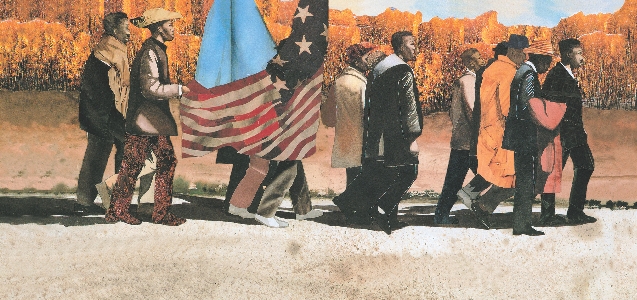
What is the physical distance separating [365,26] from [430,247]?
7.89 feet

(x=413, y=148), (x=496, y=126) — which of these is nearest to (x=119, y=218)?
(x=413, y=148)

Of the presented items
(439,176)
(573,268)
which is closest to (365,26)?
(439,176)

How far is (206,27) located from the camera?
30.2 ft

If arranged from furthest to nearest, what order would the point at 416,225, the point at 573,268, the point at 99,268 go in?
the point at 416,225, the point at 573,268, the point at 99,268

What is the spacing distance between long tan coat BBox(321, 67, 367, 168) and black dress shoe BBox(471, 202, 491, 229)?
3.90ft

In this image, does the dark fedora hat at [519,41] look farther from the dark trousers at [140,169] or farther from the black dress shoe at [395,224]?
the dark trousers at [140,169]

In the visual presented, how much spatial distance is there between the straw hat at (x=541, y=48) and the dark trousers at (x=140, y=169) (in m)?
3.45

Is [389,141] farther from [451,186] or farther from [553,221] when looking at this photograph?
[553,221]

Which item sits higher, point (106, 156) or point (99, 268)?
point (106, 156)

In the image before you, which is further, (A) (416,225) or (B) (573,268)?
(A) (416,225)

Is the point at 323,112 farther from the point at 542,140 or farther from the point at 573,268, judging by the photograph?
the point at 573,268

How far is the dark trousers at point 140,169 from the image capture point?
8852mm

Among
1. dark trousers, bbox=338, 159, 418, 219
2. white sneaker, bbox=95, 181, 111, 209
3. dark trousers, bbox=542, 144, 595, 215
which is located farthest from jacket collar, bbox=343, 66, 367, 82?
white sneaker, bbox=95, 181, 111, 209

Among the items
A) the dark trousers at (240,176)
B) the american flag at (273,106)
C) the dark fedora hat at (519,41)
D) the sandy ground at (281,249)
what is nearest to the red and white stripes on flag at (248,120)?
the american flag at (273,106)
